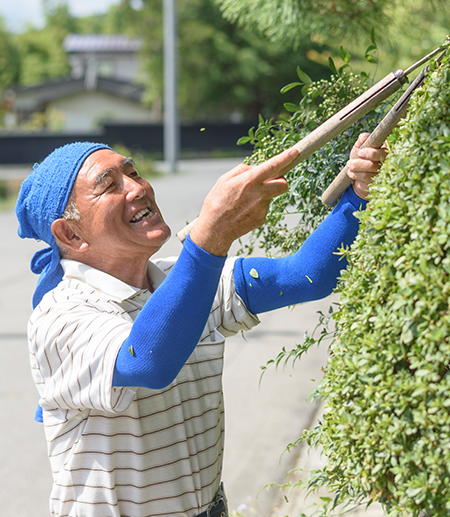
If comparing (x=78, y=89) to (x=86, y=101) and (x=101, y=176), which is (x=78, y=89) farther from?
(x=101, y=176)

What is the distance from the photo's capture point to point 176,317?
3.85 ft

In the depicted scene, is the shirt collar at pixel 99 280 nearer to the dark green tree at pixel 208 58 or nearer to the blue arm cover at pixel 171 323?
the blue arm cover at pixel 171 323

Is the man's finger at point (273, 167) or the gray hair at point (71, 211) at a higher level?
the man's finger at point (273, 167)

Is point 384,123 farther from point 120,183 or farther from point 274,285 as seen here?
point 120,183

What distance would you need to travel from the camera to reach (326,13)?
2441mm

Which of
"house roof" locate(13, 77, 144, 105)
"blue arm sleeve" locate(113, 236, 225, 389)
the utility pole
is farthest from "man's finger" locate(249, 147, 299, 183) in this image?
"house roof" locate(13, 77, 144, 105)

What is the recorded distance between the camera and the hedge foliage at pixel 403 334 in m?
0.86

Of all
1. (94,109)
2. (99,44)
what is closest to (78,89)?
(94,109)

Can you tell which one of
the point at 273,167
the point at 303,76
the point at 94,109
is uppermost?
the point at 303,76

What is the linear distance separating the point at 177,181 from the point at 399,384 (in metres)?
15.6

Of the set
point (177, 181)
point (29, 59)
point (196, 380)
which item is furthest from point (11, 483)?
point (29, 59)

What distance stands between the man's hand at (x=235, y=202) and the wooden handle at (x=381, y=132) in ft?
0.64

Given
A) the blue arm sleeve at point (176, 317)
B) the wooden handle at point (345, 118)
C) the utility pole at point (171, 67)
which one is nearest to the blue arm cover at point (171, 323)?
the blue arm sleeve at point (176, 317)

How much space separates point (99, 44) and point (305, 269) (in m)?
63.6
